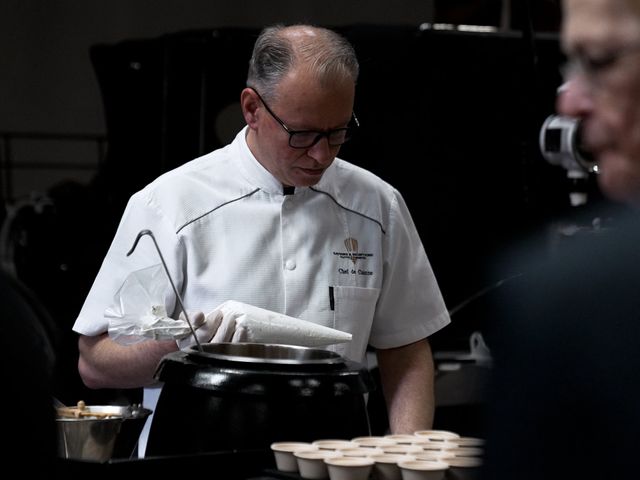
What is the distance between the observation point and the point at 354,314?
104 inches

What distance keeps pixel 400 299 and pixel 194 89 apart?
5.64 ft

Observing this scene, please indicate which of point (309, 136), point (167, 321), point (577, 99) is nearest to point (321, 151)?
point (309, 136)

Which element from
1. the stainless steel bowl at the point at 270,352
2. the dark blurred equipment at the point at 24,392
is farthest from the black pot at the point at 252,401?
A: the dark blurred equipment at the point at 24,392

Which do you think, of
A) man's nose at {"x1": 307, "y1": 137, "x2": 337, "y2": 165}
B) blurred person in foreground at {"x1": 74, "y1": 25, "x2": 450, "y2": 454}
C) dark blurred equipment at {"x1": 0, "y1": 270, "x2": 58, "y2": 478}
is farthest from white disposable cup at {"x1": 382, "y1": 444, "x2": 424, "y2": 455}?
dark blurred equipment at {"x1": 0, "y1": 270, "x2": 58, "y2": 478}

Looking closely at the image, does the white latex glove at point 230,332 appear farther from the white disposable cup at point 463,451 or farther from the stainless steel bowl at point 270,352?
the white disposable cup at point 463,451

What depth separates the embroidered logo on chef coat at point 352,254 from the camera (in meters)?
2.66

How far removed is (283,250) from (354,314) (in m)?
0.21

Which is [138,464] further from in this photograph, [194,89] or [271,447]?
[194,89]

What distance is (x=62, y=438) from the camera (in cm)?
208

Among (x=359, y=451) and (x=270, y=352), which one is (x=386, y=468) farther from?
(x=270, y=352)

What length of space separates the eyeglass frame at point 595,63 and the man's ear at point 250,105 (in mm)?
1765

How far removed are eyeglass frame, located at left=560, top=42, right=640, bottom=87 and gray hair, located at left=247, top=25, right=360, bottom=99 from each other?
167 centimetres

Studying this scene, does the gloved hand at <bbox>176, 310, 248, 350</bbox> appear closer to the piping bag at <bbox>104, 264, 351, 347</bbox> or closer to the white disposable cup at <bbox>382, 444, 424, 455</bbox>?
the piping bag at <bbox>104, 264, 351, 347</bbox>

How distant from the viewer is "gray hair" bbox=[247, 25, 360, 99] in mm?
2484
